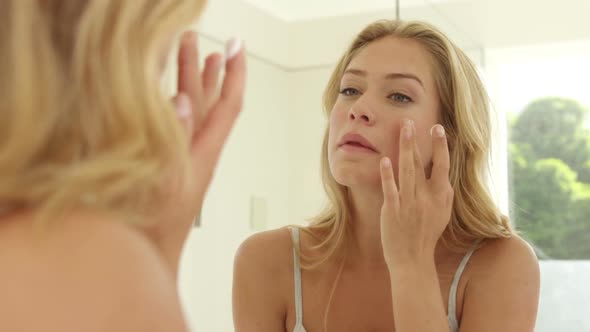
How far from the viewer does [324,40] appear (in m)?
2.27

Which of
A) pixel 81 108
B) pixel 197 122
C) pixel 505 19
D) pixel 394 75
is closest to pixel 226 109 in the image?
pixel 197 122

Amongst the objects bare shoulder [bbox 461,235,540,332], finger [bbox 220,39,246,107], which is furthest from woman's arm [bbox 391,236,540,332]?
finger [bbox 220,39,246,107]

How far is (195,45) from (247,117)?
177 centimetres

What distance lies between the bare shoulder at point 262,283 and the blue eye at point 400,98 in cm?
30

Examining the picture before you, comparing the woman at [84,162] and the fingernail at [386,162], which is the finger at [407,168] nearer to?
the fingernail at [386,162]

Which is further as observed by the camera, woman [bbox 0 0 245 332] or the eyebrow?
the eyebrow

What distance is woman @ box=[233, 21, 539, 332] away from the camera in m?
1.02

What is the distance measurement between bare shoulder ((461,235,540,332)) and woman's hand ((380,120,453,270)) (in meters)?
0.12

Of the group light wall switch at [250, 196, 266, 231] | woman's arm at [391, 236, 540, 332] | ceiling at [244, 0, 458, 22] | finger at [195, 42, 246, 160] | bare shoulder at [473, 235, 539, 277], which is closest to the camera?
finger at [195, 42, 246, 160]

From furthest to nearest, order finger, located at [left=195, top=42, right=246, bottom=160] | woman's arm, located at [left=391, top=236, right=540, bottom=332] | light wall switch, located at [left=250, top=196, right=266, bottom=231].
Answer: light wall switch, located at [left=250, top=196, right=266, bottom=231] → woman's arm, located at [left=391, top=236, right=540, bottom=332] → finger, located at [left=195, top=42, right=246, bottom=160]

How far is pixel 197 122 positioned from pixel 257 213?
1856 millimetres

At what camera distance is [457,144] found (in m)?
1.18

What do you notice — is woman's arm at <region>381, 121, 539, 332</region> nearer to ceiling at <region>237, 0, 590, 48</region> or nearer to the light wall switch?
ceiling at <region>237, 0, 590, 48</region>

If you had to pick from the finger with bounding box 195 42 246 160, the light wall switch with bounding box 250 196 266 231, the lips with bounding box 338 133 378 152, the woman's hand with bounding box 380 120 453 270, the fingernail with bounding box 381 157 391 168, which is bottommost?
the light wall switch with bounding box 250 196 266 231
